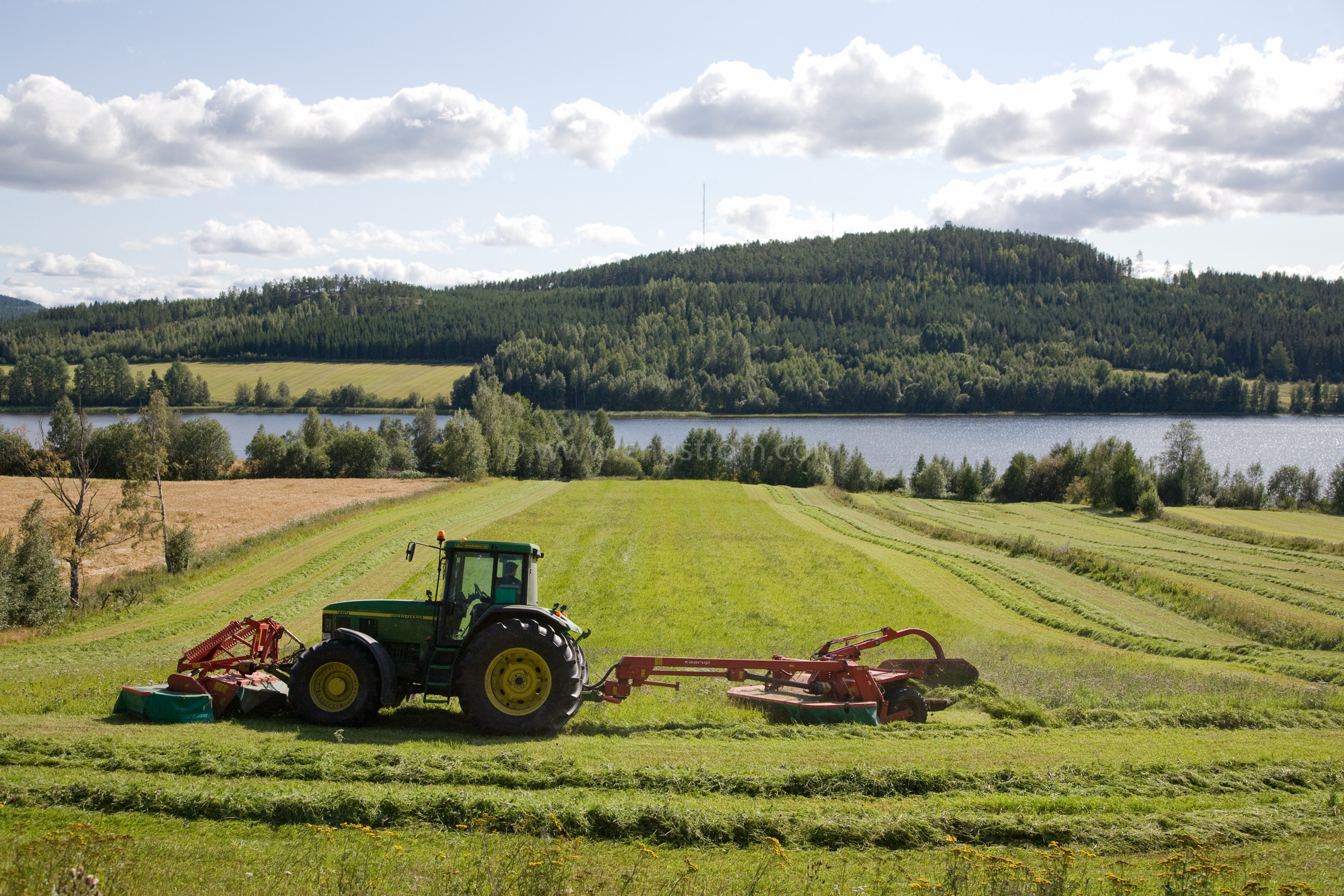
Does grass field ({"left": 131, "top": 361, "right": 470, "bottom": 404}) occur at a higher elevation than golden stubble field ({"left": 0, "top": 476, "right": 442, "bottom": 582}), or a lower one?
higher

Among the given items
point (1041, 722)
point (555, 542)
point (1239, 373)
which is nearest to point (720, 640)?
point (1041, 722)

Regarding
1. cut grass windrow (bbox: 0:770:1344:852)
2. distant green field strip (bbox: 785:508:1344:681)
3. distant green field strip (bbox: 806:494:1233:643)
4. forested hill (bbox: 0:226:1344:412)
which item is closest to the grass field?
forested hill (bbox: 0:226:1344:412)

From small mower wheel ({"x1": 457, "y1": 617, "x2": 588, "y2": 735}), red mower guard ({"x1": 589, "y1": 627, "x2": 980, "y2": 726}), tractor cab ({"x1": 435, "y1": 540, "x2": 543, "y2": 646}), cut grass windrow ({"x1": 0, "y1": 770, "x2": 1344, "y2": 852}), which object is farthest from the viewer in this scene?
red mower guard ({"x1": 589, "y1": 627, "x2": 980, "y2": 726})

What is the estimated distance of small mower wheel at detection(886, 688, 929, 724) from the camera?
12203mm

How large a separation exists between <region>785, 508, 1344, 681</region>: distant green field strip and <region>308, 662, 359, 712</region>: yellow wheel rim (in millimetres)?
17023

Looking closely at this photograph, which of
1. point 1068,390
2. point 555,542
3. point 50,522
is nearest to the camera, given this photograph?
point 50,522

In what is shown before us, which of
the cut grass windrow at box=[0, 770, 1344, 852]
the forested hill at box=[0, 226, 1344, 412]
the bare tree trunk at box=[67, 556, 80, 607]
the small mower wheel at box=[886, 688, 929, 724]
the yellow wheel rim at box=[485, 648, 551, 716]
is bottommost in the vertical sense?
the bare tree trunk at box=[67, 556, 80, 607]

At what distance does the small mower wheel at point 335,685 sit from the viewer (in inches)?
417

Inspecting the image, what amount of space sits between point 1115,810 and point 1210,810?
0.99 m

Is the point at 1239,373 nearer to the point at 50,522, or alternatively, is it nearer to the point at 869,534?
the point at 869,534

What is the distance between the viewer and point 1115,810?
8461 millimetres

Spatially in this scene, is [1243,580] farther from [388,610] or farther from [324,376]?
[324,376]

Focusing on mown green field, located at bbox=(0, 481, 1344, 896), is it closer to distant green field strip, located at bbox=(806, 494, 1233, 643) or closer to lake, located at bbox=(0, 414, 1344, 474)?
distant green field strip, located at bbox=(806, 494, 1233, 643)

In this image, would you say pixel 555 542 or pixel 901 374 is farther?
pixel 901 374
